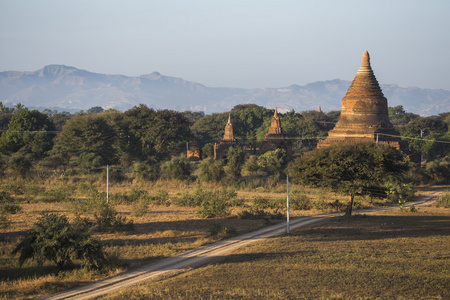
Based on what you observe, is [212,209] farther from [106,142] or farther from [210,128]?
[210,128]

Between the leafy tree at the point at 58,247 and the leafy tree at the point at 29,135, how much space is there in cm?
3194

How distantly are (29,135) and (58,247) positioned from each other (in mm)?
38997

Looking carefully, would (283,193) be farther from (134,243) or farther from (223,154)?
(223,154)

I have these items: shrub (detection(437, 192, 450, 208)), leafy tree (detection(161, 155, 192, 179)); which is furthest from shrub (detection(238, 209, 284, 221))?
leafy tree (detection(161, 155, 192, 179))

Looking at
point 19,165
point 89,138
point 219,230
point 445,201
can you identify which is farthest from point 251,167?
point 219,230

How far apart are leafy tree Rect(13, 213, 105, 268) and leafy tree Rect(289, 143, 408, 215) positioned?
11.6m

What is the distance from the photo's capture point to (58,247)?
12562mm

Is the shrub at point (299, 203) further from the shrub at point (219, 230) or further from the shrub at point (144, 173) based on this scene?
the shrub at point (144, 173)

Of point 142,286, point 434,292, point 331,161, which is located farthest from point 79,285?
point 331,161

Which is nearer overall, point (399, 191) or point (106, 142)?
point (399, 191)

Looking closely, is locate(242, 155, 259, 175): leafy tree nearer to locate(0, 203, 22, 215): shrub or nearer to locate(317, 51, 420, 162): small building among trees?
locate(317, 51, 420, 162): small building among trees

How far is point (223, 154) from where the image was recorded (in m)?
55.4

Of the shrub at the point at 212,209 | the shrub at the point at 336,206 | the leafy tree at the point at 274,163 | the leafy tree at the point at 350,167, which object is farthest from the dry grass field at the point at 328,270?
the leafy tree at the point at 274,163

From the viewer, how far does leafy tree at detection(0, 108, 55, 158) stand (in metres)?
44.8
